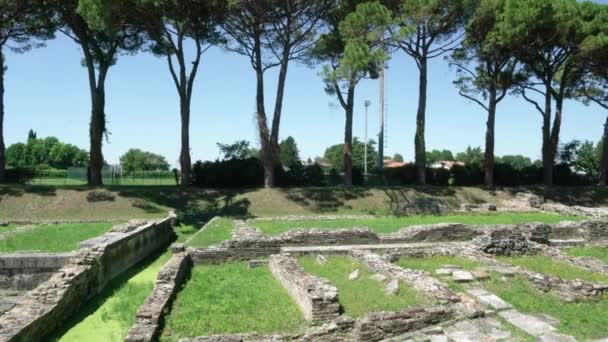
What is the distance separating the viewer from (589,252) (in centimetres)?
1324

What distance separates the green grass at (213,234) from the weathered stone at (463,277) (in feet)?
20.8

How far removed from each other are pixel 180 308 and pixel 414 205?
50.4 ft

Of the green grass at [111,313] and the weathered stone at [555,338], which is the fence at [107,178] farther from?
the weathered stone at [555,338]

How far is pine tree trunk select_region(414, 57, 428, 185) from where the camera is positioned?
2681 centimetres

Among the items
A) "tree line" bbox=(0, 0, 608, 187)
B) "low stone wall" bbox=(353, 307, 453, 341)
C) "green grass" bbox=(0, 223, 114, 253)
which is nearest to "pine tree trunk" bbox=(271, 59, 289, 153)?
"tree line" bbox=(0, 0, 608, 187)

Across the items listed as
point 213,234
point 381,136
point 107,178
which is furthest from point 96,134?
point 381,136

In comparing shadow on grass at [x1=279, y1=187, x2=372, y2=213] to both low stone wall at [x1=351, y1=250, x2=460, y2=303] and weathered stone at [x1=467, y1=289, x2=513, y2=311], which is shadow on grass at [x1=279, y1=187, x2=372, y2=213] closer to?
low stone wall at [x1=351, y1=250, x2=460, y2=303]

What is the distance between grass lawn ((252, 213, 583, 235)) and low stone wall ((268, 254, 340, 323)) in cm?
526

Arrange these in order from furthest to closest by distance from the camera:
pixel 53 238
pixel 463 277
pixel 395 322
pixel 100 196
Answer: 1. pixel 100 196
2. pixel 53 238
3. pixel 463 277
4. pixel 395 322

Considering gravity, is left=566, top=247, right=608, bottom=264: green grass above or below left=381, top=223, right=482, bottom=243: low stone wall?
below

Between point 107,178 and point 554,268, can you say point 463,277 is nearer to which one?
point 554,268

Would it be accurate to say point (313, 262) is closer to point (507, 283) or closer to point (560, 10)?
point (507, 283)

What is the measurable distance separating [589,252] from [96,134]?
22.3 m

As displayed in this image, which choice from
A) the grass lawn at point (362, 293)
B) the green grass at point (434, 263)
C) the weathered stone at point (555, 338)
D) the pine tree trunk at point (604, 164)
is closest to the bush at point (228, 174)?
the grass lawn at point (362, 293)
